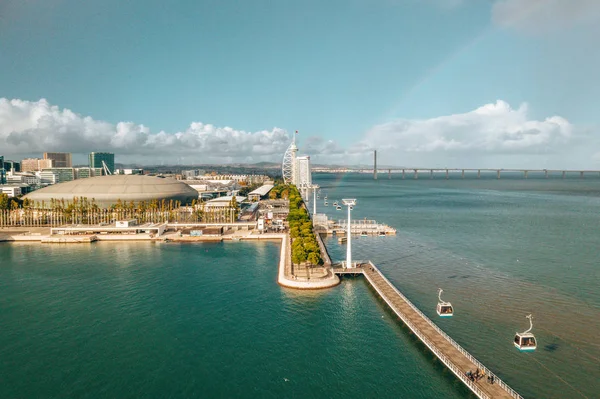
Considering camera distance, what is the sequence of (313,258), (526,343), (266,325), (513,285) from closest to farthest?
(526,343) → (266,325) → (513,285) → (313,258)

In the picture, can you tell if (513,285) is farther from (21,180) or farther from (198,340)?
(21,180)

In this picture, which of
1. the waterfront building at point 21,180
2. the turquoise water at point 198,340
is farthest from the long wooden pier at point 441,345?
the waterfront building at point 21,180

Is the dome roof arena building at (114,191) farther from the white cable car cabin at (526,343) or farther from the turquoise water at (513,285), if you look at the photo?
the white cable car cabin at (526,343)

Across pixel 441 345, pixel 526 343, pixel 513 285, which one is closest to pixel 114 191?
pixel 513 285

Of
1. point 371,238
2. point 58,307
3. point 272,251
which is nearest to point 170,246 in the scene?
point 272,251

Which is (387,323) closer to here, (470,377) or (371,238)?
(470,377)

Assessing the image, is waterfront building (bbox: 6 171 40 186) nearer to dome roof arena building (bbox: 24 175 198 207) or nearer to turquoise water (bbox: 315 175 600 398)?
dome roof arena building (bbox: 24 175 198 207)
